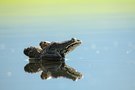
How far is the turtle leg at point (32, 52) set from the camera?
430 inches

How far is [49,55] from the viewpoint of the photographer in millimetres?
10727

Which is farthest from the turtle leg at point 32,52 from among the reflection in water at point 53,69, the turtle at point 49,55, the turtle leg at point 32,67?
the turtle leg at point 32,67

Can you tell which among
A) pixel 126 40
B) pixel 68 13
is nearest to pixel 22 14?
pixel 68 13

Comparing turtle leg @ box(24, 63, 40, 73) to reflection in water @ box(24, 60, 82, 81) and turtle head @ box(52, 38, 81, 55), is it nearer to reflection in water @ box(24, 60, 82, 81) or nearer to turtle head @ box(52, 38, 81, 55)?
reflection in water @ box(24, 60, 82, 81)

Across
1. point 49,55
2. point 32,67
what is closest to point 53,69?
point 32,67

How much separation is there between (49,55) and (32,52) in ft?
1.14

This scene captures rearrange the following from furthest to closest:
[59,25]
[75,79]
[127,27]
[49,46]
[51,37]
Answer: [59,25] → [127,27] → [51,37] → [49,46] → [75,79]

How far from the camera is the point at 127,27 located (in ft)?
49.3

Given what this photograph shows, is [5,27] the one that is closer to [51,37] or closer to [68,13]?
[51,37]

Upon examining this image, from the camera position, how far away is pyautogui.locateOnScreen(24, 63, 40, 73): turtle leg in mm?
9912

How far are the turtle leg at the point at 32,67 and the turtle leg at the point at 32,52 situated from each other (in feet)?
1.40

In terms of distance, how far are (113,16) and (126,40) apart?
618 cm

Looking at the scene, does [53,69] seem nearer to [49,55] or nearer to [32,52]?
[49,55]

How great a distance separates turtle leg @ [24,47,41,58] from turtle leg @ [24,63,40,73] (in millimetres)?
426
